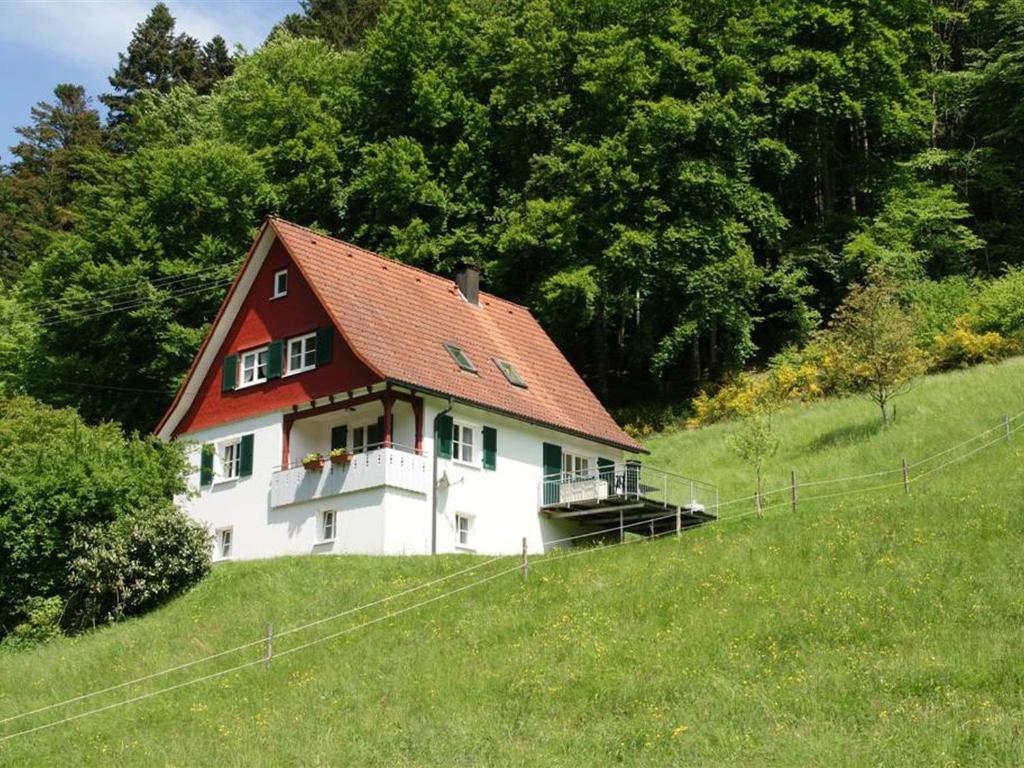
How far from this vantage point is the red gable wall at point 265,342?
1548 inches

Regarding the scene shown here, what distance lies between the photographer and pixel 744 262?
2160 inches

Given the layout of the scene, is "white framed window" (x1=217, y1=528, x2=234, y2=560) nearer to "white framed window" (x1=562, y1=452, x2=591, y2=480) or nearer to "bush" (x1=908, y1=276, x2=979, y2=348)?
"white framed window" (x1=562, y1=452, x2=591, y2=480)

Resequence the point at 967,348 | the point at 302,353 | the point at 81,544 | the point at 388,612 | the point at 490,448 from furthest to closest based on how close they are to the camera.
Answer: the point at 967,348 < the point at 302,353 < the point at 490,448 < the point at 81,544 < the point at 388,612

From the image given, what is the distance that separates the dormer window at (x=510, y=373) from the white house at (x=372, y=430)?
69mm

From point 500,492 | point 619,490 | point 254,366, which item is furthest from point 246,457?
point 619,490

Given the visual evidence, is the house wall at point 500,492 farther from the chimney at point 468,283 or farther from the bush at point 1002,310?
the bush at point 1002,310

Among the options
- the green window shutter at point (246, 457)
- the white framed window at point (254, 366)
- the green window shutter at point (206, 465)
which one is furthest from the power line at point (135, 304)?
the green window shutter at point (246, 457)

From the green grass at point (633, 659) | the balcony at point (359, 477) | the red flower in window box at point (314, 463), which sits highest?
the red flower in window box at point (314, 463)

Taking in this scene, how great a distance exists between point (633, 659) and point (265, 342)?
21.0m

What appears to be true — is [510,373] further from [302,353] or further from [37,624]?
[37,624]

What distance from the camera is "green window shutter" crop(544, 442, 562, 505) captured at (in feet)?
137

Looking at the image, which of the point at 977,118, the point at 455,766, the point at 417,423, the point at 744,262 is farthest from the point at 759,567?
the point at 977,118

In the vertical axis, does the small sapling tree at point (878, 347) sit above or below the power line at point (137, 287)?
below

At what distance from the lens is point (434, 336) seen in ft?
138
